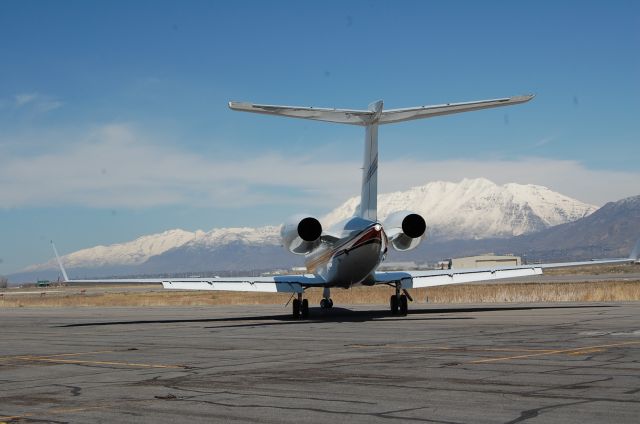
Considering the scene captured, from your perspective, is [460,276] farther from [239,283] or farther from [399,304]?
[239,283]

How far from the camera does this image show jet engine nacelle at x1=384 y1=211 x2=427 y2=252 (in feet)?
97.9

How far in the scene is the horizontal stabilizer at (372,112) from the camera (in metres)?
27.3

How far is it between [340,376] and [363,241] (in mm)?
15571

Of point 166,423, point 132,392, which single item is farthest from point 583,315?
point 166,423

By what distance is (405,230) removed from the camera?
30.0 m

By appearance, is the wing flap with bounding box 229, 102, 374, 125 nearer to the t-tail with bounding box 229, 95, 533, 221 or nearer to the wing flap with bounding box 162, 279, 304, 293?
the t-tail with bounding box 229, 95, 533, 221

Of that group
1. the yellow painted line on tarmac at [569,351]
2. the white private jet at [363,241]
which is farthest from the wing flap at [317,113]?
the yellow painted line on tarmac at [569,351]

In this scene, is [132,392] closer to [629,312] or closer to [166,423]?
[166,423]

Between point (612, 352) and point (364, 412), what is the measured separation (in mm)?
7520

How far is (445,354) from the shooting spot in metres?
16.9

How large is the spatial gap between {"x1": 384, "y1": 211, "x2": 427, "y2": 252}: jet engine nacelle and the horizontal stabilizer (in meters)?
3.48

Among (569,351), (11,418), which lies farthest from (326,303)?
(11,418)

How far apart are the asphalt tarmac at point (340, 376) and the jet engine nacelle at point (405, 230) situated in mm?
5345

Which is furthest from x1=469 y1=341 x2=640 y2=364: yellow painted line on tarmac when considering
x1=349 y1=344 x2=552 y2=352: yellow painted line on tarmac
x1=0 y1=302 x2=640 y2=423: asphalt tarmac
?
x1=349 y1=344 x2=552 y2=352: yellow painted line on tarmac
